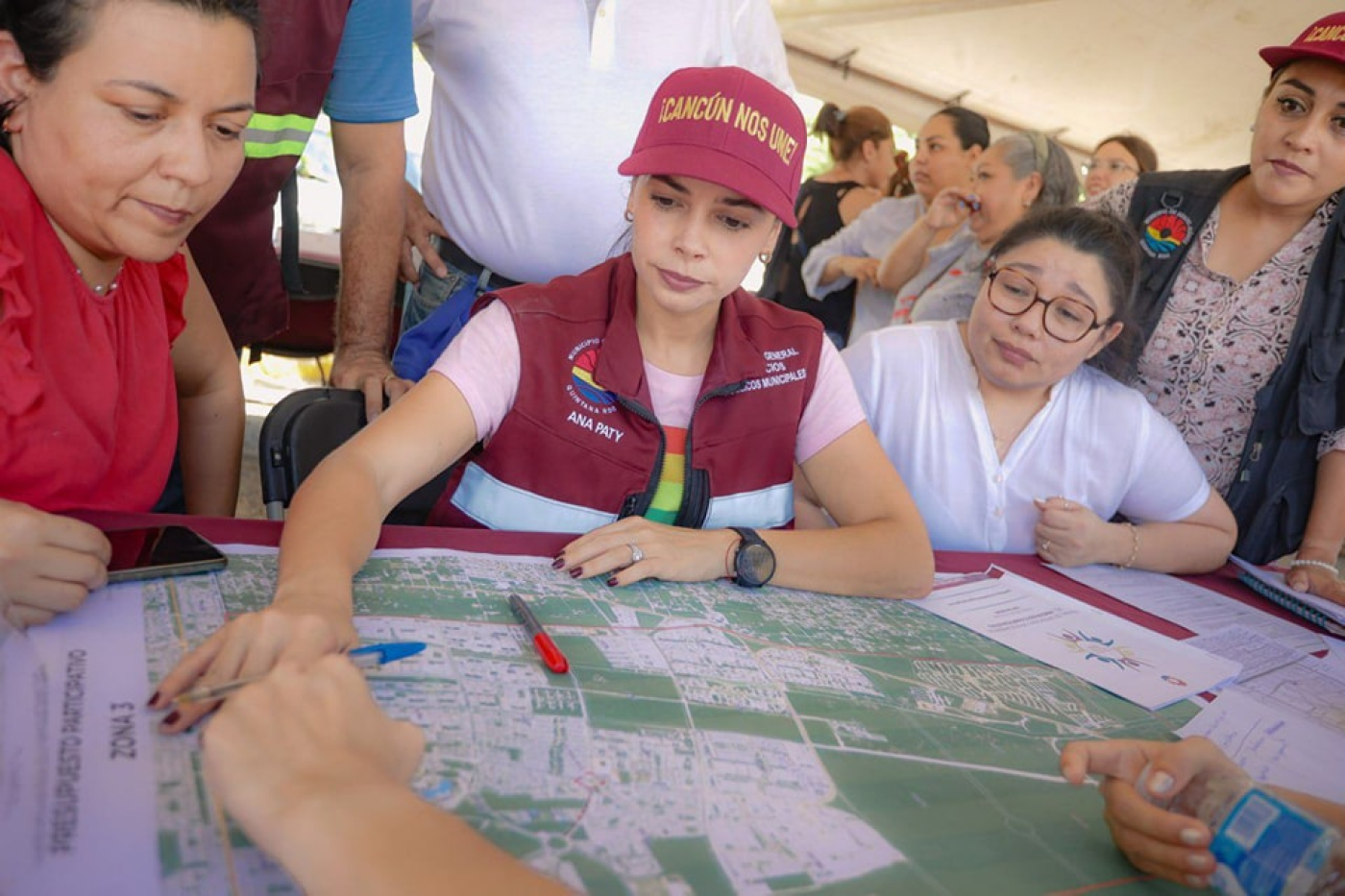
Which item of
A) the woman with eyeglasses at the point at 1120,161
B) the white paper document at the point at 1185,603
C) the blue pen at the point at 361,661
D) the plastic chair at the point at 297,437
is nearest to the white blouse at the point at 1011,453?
the white paper document at the point at 1185,603

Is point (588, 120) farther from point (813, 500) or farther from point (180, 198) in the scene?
point (180, 198)

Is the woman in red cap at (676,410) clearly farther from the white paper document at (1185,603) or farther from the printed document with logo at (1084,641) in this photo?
the white paper document at (1185,603)

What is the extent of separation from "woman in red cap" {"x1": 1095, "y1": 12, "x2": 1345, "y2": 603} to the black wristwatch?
1331 millimetres

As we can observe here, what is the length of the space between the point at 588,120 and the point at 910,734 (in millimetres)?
1566

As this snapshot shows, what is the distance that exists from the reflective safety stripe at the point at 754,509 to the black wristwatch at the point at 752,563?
0.18 m

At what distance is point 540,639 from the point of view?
1.12 metres

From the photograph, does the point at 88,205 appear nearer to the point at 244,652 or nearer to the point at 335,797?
the point at 244,652

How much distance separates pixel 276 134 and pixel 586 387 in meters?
0.80

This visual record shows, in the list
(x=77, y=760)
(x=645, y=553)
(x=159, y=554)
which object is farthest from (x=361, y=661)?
(x=645, y=553)

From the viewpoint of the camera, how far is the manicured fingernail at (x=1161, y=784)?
0.96 metres

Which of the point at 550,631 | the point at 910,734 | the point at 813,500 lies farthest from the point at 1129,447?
the point at 550,631

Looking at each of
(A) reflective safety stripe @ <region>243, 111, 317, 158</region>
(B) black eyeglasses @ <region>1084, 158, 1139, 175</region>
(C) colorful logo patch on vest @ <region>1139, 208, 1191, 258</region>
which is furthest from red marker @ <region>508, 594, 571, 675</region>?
(B) black eyeglasses @ <region>1084, 158, 1139, 175</region>

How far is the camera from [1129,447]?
88.0 inches

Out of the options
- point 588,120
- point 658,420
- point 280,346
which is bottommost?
point 280,346
